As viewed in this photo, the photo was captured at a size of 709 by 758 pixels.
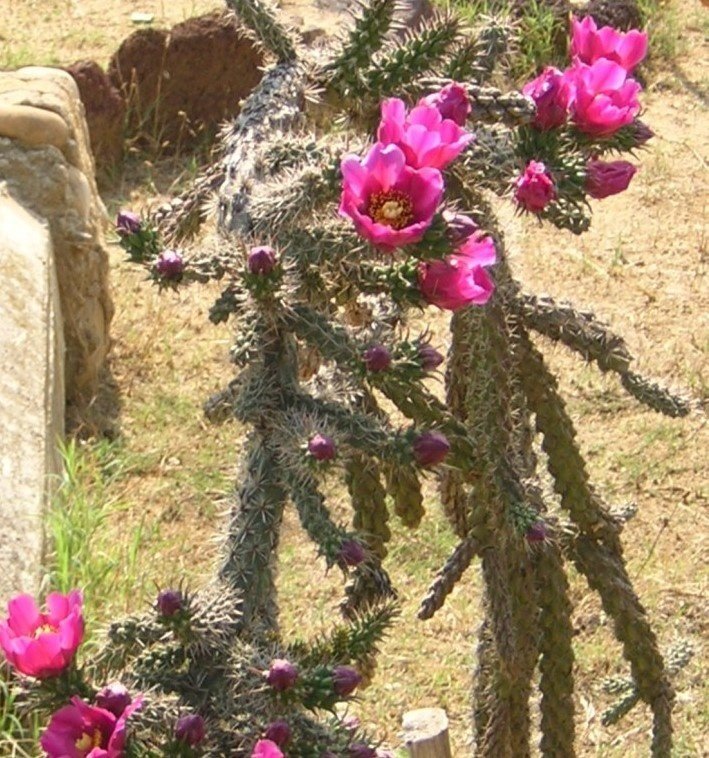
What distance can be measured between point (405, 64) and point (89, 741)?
96 cm

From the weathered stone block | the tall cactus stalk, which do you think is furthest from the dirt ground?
the tall cactus stalk

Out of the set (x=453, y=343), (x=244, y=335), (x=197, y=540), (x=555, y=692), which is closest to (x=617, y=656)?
(x=197, y=540)

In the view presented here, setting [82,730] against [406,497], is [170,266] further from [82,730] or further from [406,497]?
[406,497]

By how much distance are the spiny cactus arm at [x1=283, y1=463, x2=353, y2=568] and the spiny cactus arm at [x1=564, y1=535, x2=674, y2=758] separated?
985 millimetres

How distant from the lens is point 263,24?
2.05 metres

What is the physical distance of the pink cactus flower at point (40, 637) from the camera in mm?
1490

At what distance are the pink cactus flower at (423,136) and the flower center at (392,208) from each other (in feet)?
0.24

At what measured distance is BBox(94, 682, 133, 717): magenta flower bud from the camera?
1.46m

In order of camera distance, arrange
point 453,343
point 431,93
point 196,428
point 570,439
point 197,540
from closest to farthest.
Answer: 1. point 431,93
2. point 453,343
3. point 570,439
4. point 197,540
5. point 196,428

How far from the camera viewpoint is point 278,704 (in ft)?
5.05

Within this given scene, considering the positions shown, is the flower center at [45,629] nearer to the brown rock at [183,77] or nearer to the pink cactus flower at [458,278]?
the pink cactus flower at [458,278]

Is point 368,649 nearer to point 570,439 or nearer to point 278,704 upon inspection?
point 278,704

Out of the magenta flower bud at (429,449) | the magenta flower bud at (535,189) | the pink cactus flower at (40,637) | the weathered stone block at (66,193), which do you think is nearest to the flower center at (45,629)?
the pink cactus flower at (40,637)

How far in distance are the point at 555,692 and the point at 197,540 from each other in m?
2.00
